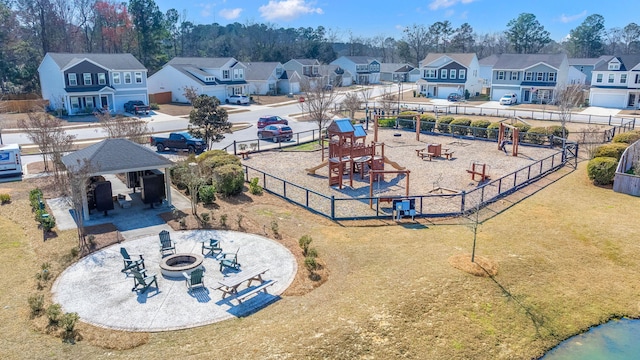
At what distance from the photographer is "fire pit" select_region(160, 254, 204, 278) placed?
14516mm

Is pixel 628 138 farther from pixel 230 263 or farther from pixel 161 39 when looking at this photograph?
pixel 161 39

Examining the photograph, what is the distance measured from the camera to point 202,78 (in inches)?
2653

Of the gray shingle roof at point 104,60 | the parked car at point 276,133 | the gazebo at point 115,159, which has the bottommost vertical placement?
the parked car at point 276,133

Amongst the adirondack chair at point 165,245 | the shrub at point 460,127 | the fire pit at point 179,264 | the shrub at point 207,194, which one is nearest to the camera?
the fire pit at point 179,264

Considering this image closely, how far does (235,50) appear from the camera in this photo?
113062mm

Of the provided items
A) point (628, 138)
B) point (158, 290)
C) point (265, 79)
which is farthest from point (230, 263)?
point (265, 79)

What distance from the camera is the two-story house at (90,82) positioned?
2101 inches

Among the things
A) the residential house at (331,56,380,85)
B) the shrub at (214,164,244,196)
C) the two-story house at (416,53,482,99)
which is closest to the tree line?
the residential house at (331,56,380,85)

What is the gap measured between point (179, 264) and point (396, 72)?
101 metres

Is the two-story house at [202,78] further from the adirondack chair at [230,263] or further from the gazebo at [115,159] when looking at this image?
the adirondack chair at [230,263]

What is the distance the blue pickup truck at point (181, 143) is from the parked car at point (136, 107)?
22.8 metres

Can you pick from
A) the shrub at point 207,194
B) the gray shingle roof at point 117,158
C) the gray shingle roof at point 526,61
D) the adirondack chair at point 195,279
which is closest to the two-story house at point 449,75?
the gray shingle roof at point 526,61

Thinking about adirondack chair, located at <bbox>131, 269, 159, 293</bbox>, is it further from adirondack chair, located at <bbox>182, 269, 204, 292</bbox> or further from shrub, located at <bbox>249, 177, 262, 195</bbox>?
shrub, located at <bbox>249, 177, 262, 195</bbox>

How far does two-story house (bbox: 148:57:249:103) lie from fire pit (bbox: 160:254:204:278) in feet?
172
